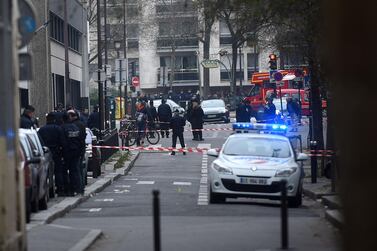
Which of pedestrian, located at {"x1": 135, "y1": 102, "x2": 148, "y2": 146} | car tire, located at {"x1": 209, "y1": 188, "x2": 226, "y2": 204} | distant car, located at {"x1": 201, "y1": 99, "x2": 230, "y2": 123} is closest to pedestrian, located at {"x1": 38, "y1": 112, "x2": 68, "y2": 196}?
car tire, located at {"x1": 209, "y1": 188, "x2": 226, "y2": 204}

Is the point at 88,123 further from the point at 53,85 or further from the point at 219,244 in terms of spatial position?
the point at 219,244

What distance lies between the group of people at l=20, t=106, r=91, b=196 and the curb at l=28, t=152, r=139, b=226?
0.44 meters

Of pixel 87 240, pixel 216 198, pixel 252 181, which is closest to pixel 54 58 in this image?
pixel 216 198

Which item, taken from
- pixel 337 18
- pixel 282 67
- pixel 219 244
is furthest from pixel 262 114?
pixel 337 18

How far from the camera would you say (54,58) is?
166ft

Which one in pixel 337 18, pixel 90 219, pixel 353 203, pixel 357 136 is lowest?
pixel 90 219

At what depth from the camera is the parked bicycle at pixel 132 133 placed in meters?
40.0

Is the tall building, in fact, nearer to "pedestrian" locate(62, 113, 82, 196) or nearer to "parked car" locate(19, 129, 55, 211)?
"pedestrian" locate(62, 113, 82, 196)

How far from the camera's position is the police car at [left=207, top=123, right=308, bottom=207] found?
63.1 feet

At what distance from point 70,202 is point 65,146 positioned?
1398 millimetres

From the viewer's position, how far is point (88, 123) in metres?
36.8

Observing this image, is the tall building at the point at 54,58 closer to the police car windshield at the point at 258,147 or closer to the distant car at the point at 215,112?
the distant car at the point at 215,112

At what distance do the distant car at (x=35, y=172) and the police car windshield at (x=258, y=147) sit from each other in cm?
385

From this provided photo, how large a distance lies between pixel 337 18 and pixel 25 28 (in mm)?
5255
